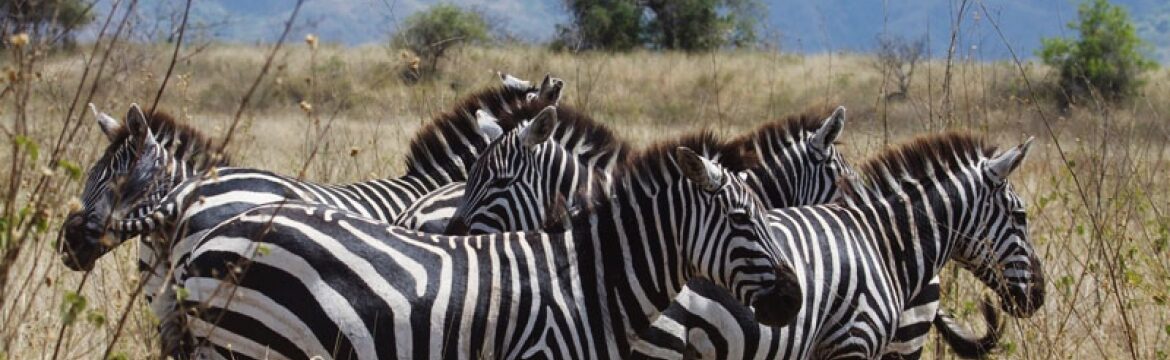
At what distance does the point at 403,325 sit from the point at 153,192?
6.66 ft

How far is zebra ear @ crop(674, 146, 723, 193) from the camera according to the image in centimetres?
460

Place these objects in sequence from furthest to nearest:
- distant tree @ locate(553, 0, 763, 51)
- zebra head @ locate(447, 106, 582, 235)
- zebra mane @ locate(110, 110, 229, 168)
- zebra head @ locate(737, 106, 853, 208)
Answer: distant tree @ locate(553, 0, 763, 51) < zebra head @ locate(737, 106, 853, 208) < zebra mane @ locate(110, 110, 229, 168) < zebra head @ locate(447, 106, 582, 235)

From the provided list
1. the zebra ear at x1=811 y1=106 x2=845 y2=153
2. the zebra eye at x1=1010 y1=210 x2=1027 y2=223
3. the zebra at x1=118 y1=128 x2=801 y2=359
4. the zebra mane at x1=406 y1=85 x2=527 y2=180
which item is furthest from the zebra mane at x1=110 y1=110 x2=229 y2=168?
the zebra eye at x1=1010 y1=210 x2=1027 y2=223

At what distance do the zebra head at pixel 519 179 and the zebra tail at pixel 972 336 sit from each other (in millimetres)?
1793

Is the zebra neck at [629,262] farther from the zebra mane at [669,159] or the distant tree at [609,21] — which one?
the distant tree at [609,21]

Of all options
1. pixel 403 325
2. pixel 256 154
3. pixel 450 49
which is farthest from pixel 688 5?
pixel 403 325

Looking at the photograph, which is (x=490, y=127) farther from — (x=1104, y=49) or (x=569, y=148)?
(x=1104, y=49)

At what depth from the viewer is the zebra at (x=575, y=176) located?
19.4ft

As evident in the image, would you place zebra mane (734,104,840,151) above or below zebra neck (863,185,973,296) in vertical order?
above

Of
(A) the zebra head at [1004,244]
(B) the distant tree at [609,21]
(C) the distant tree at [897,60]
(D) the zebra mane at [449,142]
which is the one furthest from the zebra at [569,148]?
(B) the distant tree at [609,21]

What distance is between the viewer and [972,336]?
19.9 feet

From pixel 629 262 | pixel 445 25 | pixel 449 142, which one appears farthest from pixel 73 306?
pixel 445 25

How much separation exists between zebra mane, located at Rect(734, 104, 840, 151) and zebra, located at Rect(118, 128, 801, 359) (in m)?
1.31

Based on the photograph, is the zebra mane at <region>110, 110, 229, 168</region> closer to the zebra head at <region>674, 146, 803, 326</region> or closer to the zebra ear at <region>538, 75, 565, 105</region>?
the zebra ear at <region>538, 75, 565, 105</region>
